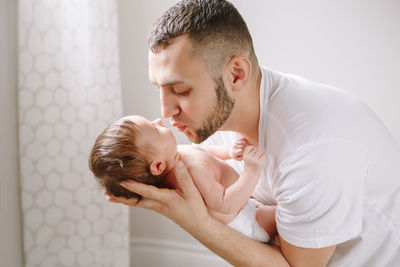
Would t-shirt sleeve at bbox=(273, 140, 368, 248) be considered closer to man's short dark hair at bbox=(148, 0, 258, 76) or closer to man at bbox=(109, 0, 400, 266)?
man at bbox=(109, 0, 400, 266)

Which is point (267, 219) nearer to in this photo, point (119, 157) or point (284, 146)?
point (284, 146)

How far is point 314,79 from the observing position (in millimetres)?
1780

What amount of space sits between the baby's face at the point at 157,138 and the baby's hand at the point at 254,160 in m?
0.26

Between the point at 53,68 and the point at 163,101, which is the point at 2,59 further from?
the point at 163,101

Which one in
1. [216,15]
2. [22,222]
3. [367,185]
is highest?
[216,15]

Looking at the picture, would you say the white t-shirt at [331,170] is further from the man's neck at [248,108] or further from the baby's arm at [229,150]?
the baby's arm at [229,150]

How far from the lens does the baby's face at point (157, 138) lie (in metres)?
1.24

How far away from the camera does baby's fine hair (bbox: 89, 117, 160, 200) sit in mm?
1173

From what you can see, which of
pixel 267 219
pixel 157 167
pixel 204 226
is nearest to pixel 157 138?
pixel 157 167

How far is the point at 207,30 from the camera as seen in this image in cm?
114

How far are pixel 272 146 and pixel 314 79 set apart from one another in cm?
72

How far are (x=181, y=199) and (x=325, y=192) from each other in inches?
17.2

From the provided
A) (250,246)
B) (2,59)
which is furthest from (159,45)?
(2,59)

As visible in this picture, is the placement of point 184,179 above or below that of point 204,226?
above
